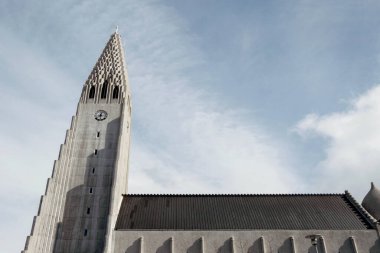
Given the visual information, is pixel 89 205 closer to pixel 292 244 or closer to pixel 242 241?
pixel 242 241

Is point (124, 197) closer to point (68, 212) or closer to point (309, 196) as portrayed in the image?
point (68, 212)

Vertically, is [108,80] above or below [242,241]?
above

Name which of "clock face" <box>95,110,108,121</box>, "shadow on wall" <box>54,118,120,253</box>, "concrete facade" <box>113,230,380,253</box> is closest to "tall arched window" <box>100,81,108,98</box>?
"clock face" <box>95,110,108,121</box>

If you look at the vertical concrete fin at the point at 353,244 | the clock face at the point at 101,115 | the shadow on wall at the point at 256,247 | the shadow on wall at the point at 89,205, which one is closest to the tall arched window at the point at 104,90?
the clock face at the point at 101,115

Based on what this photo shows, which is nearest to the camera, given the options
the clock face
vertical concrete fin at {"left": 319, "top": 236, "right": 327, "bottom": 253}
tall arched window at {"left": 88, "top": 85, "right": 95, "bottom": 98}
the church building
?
vertical concrete fin at {"left": 319, "top": 236, "right": 327, "bottom": 253}

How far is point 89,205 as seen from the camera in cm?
4253

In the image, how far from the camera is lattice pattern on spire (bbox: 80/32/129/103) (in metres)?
52.6

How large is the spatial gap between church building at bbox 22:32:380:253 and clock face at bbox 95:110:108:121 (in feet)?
0.47

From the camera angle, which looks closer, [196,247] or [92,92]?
[196,247]

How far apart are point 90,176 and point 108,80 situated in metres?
17.2

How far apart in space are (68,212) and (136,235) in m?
9.23

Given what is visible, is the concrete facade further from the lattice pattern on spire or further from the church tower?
the lattice pattern on spire

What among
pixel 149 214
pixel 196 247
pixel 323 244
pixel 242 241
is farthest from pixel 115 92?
pixel 323 244

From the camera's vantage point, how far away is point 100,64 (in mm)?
58188
